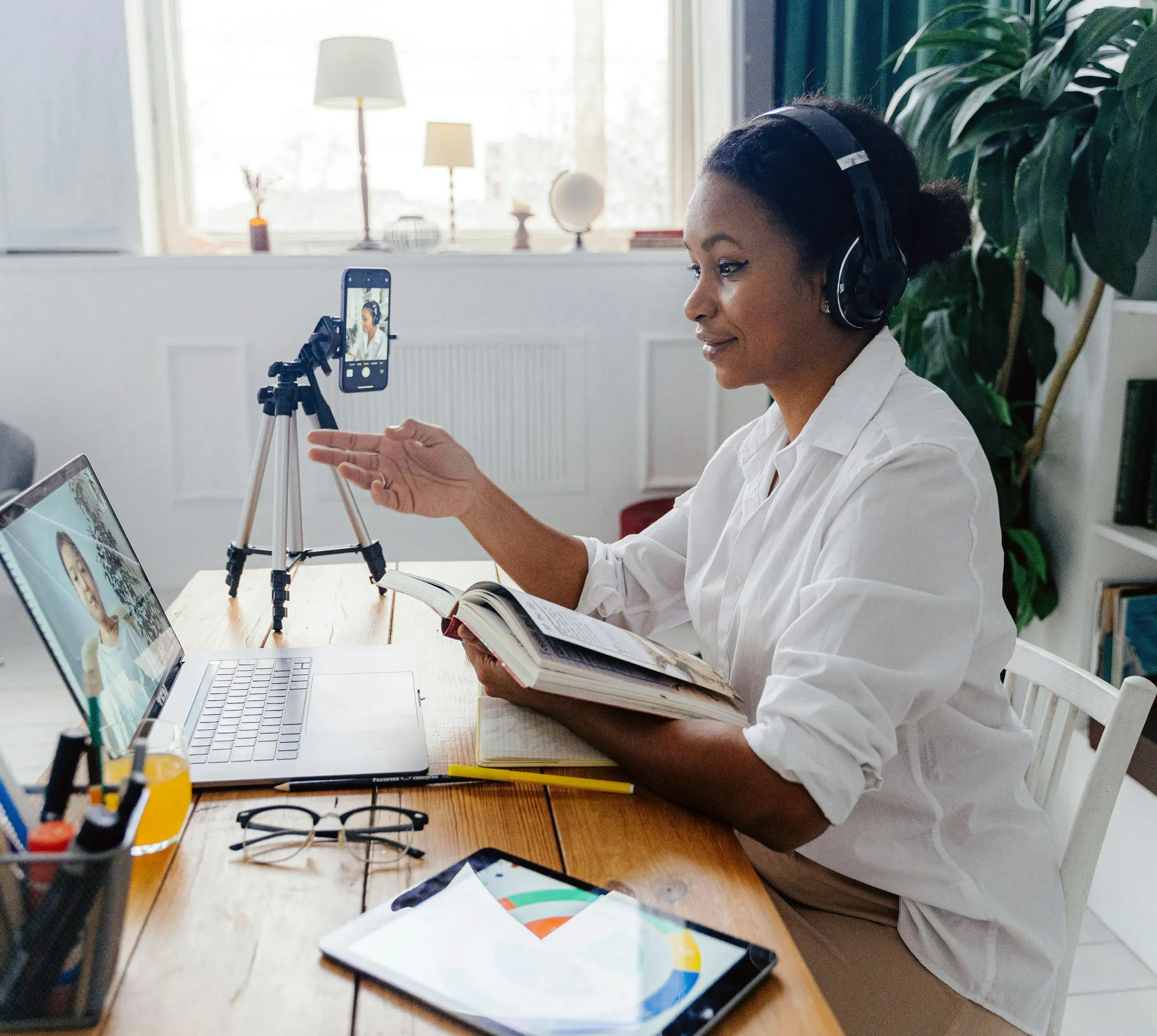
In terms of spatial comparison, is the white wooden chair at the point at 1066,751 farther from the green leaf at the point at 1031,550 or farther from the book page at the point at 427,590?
the green leaf at the point at 1031,550

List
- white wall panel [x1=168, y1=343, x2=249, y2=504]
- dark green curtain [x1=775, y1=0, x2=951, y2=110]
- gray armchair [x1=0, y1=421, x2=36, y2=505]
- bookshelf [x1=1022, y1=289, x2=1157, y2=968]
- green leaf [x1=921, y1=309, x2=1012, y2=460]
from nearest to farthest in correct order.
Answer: bookshelf [x1=1022, y1=289, x2=1157, y2=968] → green leaf [x1=921, y1=309, x2=1012, y2=460] → gray armchair [x1=0, y1=421, x2=36, y2=505] → dark green curtain [x1=775, y1=0, x2=951, y2=110] → white wall panel [x1=168, y1=343, x2=249, y2=504]

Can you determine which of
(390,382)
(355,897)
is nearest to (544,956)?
(355,897)

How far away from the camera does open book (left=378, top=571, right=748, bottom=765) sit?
2.68 feet

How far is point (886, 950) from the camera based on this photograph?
91 centimetres

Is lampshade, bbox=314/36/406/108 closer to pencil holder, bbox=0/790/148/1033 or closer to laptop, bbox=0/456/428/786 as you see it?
laptop, bbox=0/456/428/786

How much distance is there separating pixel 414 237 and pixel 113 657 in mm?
2567

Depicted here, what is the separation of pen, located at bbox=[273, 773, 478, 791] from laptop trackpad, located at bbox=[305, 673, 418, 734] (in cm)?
9

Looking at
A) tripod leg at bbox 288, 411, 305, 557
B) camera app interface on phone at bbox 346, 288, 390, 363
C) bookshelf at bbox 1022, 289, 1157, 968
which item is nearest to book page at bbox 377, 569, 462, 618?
tripod leg at bbox 288, 411, 305, 557

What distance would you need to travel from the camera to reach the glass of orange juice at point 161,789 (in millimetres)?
733

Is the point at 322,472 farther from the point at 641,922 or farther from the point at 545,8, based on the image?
the point at 641,922

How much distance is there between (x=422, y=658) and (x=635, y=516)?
5.87ft

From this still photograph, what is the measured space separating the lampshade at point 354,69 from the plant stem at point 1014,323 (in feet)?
5.97

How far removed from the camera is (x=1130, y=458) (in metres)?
1.92

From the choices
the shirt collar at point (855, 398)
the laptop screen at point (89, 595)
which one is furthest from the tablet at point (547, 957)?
the shirt collar at point (855, 398)
